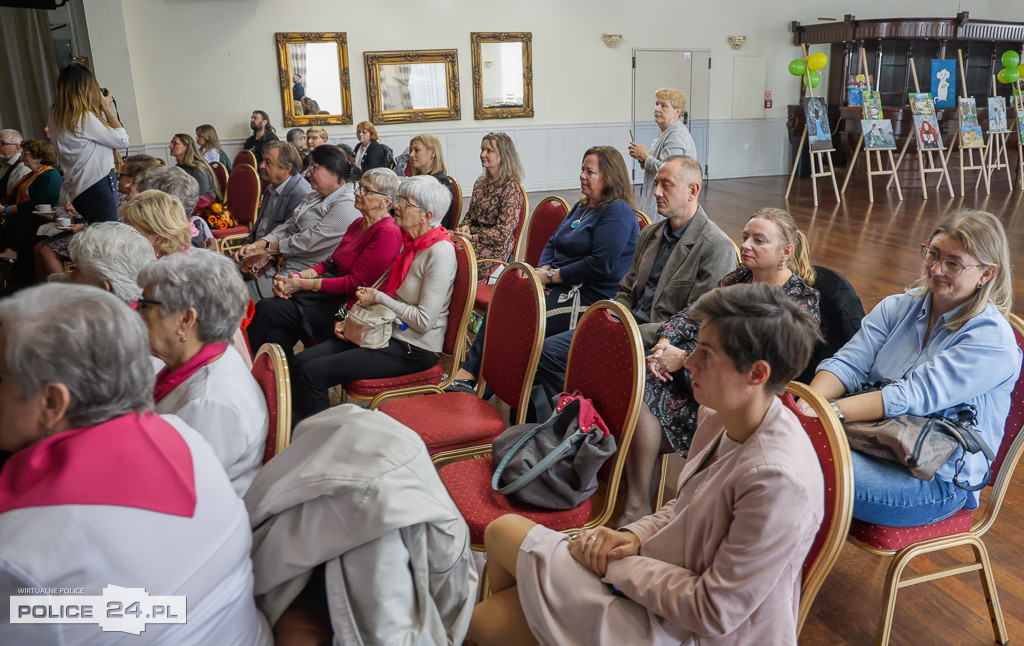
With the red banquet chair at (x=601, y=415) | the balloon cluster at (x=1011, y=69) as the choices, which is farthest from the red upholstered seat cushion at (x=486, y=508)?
the balloon cluster at (x=1011, y=69)

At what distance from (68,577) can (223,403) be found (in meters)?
0.69

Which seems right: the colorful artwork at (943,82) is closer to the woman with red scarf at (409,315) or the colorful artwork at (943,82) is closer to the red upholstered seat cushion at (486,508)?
the woman with red scarf at (409,315)

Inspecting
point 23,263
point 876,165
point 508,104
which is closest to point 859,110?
point 876,165

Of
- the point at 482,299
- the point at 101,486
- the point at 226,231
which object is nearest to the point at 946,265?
the point at 101,486

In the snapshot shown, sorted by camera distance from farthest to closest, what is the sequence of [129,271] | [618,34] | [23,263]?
[618,34]
[23,263]
[129,271]

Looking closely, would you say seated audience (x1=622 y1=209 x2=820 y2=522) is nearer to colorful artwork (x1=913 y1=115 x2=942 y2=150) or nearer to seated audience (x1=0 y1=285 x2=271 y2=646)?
seated audience (x1=0 y1=285 x2=271 y2=646)

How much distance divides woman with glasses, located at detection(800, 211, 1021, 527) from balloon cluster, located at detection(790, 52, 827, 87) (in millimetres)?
9608

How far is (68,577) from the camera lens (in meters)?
0.93

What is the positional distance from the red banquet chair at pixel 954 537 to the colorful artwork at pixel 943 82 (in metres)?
12.5

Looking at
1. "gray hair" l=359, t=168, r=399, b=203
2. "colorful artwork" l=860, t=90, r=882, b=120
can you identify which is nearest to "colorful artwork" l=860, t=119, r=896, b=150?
"colorful artwork" l=860, t=90, r=882, b=120

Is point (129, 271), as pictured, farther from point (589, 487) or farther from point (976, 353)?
point (976, 353)

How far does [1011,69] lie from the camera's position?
1166cm

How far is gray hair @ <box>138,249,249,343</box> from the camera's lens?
1.74 meters

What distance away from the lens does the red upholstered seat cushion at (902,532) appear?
1.80 meters
